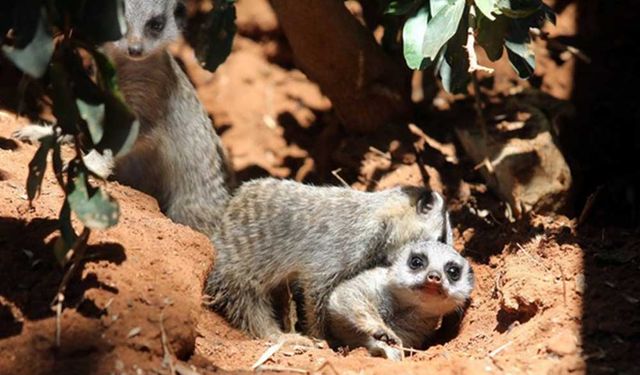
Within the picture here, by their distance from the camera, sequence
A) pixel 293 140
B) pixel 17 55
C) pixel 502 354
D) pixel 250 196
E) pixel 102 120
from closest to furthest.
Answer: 1. pixel 17 55
2. pixel 102 120
3. pixel 502 354
4. pixel 250 196
5. pixel 293 140

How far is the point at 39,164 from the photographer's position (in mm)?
3457

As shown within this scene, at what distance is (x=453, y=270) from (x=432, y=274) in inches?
7.3

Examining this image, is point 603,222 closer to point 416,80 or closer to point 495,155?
point 495,155

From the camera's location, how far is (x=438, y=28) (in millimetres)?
4395

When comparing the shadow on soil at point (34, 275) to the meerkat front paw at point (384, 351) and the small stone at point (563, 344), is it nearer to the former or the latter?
the meerkat front paw at point (384, 351)

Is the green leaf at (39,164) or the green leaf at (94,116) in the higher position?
the green leaf at (94,116)

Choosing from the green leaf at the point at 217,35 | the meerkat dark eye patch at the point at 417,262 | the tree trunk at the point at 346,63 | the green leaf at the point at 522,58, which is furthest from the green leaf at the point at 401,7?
the meerkat dark eye patch at the point at 417,262

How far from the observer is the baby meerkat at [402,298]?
478cm

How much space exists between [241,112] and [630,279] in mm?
3371

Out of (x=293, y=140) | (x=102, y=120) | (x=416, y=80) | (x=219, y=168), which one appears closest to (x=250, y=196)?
(x=219, y=168)

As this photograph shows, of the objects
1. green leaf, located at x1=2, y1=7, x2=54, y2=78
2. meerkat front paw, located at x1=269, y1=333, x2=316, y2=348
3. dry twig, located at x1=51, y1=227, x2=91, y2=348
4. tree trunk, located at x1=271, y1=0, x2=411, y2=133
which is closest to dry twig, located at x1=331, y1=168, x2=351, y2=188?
tree trunk, located at x1=271, y1=0, x2=411, y2=133

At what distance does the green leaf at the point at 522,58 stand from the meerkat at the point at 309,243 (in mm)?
866

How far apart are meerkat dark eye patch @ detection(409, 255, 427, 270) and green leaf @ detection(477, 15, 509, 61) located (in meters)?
1.07

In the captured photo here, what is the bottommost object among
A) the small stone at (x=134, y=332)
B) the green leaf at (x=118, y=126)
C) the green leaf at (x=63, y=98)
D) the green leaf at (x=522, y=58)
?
the small stone at (x=134, y=332)
